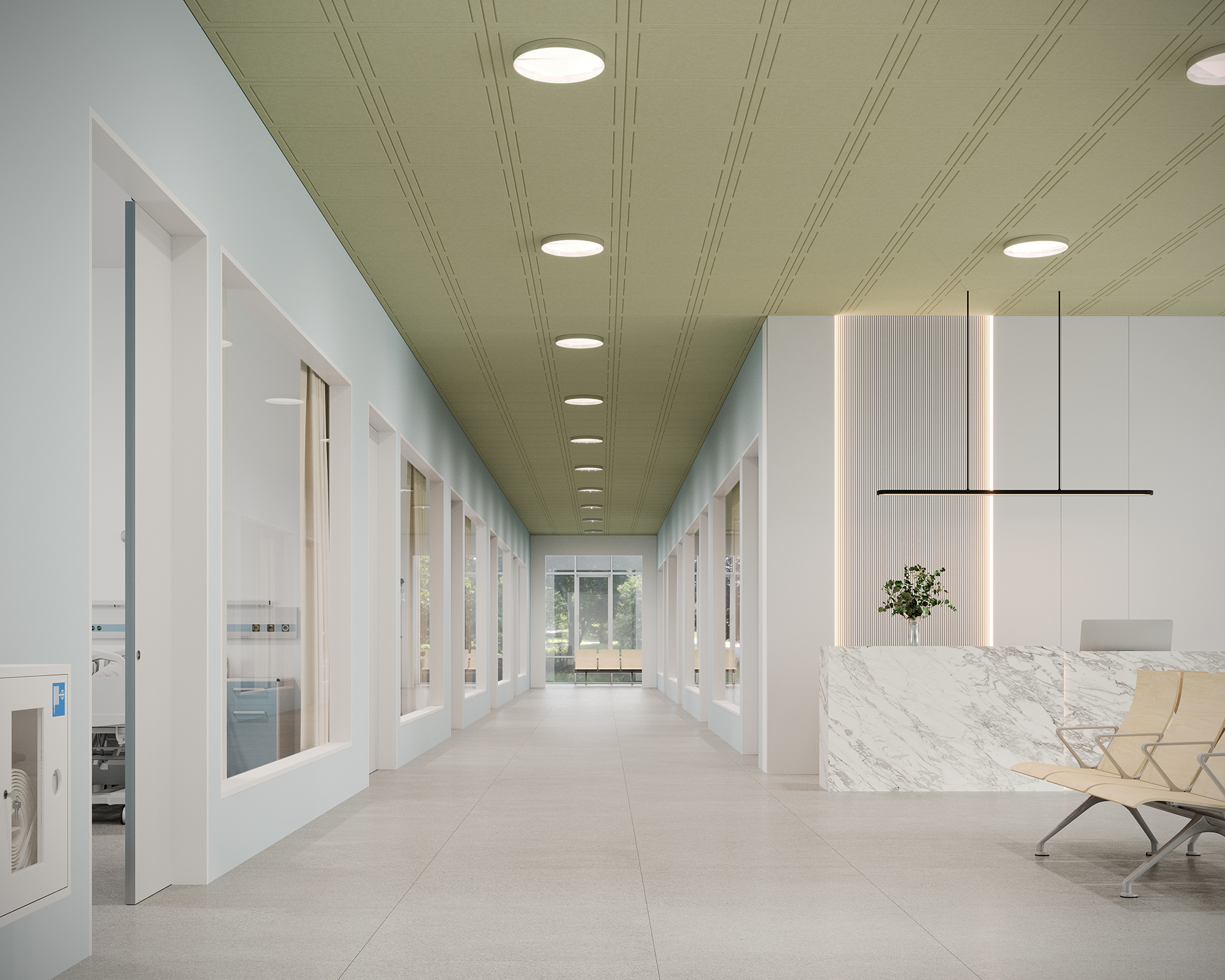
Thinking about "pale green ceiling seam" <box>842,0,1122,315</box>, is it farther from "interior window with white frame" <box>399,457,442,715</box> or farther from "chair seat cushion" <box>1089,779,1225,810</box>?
"interior window with white frame" <box>399,457,442,715</box>

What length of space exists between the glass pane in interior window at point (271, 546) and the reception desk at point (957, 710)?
11.9 feet

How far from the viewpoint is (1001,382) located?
9.50 m

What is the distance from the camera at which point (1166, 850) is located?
4.92m

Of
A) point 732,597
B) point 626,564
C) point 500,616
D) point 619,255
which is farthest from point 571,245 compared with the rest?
point 626,564

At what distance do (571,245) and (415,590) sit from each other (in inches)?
192

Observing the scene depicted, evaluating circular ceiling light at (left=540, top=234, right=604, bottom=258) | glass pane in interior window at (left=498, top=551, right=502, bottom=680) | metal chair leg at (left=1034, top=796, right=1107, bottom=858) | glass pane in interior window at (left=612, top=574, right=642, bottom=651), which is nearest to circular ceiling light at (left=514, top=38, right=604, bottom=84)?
circular ceiling light at (left=540, top=234, right=604, bottom=258)

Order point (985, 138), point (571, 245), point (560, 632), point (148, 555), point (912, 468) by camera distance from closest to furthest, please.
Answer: point (148, 555) < point (985, 138) < point (571, 245) < point (912, 468) < point (560, 632)

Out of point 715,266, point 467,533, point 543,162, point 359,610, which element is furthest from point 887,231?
point 467,533

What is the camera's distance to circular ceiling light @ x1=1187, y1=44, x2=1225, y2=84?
500 centimetres

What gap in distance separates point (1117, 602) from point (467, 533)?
29.0 ft

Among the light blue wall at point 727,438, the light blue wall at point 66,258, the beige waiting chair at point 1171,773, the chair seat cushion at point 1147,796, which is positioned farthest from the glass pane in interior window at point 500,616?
the chair seat cushion at point 1147,796

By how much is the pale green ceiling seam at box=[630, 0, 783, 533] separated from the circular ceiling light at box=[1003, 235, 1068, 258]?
1.96m

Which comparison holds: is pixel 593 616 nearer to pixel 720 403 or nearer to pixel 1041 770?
pixel 720 403

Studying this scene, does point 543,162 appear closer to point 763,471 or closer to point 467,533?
point 763,471
